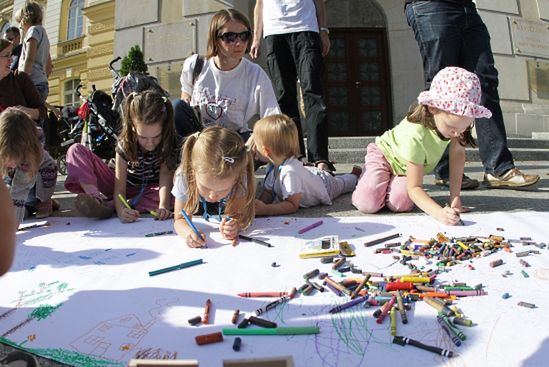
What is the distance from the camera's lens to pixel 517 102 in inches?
306

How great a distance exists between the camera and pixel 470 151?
17.2ft

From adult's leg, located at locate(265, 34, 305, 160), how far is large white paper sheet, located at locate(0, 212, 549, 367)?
4.90 feet

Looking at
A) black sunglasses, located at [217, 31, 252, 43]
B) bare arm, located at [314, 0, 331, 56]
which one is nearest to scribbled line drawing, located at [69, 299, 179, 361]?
black sunglasses, located at [217, 31, 252, 43]

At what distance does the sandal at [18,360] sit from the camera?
836mm

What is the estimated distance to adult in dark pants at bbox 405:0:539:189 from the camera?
2.72 m

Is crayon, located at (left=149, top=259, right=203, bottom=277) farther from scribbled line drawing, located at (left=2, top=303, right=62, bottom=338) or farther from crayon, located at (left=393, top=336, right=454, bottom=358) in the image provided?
crayon, located at (left=393, top=336, right=454, bottom=358)

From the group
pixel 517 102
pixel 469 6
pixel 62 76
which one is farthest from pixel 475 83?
pixel 62 76

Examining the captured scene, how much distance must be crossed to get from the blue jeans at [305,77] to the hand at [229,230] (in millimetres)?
1293

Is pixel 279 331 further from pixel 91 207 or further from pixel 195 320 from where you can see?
pixel 91 207

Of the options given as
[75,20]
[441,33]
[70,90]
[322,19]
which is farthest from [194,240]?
[75,20]

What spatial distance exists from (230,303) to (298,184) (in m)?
1.22

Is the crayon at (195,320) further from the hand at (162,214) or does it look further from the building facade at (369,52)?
the building facade at (369,52)

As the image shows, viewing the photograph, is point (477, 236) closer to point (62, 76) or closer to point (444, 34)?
point (444, 34)

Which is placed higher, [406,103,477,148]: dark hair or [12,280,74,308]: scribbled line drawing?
[406,103,477,148]: dark hair
